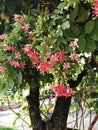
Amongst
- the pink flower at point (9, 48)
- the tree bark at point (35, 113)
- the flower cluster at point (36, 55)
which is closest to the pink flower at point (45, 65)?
the flower cluster at point (36, 55)

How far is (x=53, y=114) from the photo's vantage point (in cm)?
285

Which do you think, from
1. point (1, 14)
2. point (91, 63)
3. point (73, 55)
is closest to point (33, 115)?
point (91, 63)

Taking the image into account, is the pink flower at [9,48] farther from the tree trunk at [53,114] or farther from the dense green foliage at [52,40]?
the tree trunk at [53,114]

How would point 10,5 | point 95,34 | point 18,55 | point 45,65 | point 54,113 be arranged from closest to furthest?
point 95,34 < point 45,65 < point 18,55 < point 10,5 < point 54,113

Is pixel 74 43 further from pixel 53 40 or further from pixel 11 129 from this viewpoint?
pixel 11 129

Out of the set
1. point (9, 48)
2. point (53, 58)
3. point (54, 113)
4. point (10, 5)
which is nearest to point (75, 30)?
point (53, 58)

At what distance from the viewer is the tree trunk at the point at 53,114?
2760 millimetres

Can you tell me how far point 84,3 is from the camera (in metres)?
1.63

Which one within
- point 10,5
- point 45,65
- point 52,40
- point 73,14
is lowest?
point 45,65

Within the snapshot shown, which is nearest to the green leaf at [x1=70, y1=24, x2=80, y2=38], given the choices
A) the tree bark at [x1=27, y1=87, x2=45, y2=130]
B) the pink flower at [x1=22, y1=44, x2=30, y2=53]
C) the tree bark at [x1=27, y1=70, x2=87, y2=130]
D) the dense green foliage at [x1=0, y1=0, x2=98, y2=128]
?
the dense green foliage at [x1=0, y1=0, x2=98, y2=128]

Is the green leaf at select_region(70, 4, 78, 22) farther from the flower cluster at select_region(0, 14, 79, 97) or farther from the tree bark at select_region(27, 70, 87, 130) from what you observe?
the tree bark at select_region(27, 70, 87, 130)

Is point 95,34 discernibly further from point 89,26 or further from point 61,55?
point 61,55

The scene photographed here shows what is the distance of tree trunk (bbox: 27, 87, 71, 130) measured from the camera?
276 cm

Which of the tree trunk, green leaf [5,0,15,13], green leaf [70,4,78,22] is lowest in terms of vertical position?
the tree trunk
